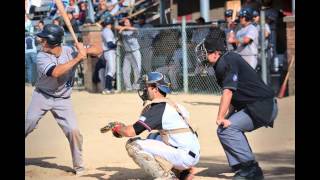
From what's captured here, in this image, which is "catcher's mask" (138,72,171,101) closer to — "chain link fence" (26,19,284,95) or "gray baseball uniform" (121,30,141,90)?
"chain link fence" (26,19,284,95)

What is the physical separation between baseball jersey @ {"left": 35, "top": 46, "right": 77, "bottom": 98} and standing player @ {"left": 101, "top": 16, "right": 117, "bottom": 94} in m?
7.69

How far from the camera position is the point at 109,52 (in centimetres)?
1512

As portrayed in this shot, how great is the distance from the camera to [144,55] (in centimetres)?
1488

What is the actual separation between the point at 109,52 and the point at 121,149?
6.96m

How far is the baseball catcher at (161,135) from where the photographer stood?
595 centimetres

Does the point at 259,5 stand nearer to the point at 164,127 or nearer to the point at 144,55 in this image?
the point at 144,55

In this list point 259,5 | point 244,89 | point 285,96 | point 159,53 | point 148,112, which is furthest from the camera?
point 259,5

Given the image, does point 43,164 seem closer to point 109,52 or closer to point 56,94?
point 56,94

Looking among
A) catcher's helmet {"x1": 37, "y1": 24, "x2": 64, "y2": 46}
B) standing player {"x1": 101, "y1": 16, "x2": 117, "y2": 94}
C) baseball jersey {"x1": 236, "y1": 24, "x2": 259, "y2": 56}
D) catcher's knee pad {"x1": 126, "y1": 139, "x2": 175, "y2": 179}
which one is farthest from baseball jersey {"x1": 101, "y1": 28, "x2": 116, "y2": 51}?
catcher's knee pad {"x1": 126, "y1": 139, "x2": 175, "y2": 179}

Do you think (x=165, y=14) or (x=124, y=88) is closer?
(x=124, y=88)

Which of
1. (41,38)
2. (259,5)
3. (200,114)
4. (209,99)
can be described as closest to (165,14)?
(259,5)

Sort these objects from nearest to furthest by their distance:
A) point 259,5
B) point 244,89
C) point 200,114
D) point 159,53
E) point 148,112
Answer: point 148,112, point 244,89, point 200,114, point 159,53, point 259,5

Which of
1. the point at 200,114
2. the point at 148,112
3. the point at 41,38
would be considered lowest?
the point at 200,114

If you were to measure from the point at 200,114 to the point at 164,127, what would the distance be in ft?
17.2
